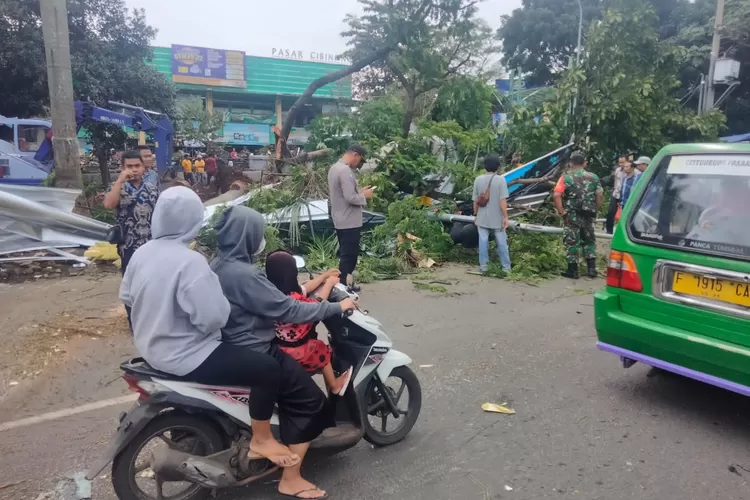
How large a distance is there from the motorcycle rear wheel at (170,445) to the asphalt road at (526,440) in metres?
0.29

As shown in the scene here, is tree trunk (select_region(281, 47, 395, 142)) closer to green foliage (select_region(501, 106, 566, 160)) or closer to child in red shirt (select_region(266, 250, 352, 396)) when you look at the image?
green foliage (select_region(501, 106, 566, 160))

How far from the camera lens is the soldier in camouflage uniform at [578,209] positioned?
8289 millimetres

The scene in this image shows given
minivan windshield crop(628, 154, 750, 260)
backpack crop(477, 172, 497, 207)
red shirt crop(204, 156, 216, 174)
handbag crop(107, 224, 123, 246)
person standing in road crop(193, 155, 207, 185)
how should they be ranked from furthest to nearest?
person standing in road crop(193, 155, 207, 185) < red shirt crop(204, 156, 216, 174) < backpack crop(477, 172, 497, 207) < handbag crop(107, 224, 123, 246) < minivan windshield crop(628, 154, 750, 260)

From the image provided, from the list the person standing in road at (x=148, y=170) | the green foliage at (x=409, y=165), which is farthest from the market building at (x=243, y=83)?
the person standing in road at (x=148, y=170)

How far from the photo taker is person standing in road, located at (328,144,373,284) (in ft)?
22.0

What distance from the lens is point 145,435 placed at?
2760 mm

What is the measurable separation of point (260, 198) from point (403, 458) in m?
6.87

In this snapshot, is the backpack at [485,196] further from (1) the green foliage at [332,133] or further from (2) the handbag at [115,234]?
(2) the handbag at [115,234]

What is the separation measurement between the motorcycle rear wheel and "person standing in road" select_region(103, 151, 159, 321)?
8.67ft

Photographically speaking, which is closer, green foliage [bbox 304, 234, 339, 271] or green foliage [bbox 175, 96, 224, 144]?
green foliage [bbox 304, 234, 339, 271]

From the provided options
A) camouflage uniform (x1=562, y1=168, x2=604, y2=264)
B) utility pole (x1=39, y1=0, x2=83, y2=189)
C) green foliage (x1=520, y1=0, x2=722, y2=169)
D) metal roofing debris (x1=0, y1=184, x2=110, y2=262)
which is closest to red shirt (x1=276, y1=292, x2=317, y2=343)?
metal roofing debris (x1=0, y1=184, x2=110, y2=262)

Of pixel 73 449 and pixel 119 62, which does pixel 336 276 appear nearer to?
pixel 73 449

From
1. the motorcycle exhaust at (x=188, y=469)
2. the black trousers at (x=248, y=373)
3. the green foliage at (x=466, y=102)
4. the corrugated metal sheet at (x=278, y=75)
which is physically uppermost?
the corrugated metal sheet at (x=278, y=75)

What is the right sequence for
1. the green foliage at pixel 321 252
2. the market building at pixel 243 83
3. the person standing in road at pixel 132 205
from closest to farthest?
the person standing in road at pixel 132 205, the green foliage at pixel 321 252, the market building at pixel 243 83
